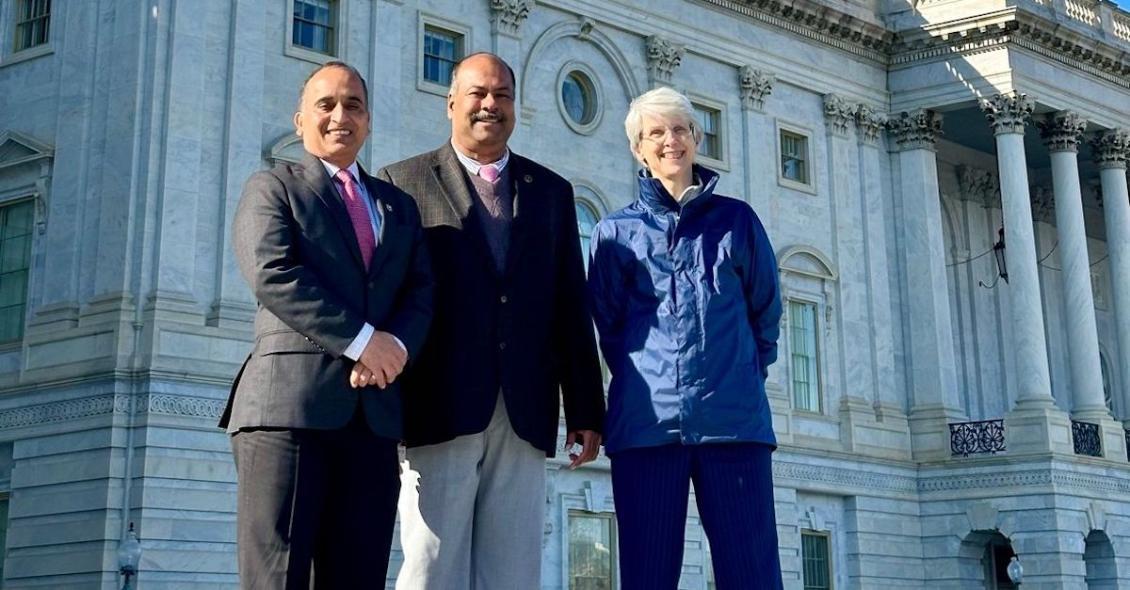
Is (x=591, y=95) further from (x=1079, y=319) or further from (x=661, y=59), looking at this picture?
(x=1079, y=319)

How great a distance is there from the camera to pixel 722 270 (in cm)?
710

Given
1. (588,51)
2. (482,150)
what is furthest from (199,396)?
(482,150)

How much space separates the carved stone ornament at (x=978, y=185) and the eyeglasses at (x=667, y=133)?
32.9m

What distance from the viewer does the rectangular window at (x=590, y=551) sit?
1080 inches

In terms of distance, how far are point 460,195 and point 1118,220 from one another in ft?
106

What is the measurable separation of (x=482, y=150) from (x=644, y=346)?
1.15 m

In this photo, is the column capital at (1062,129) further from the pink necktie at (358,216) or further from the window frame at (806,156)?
the pink necktie at (358,216)

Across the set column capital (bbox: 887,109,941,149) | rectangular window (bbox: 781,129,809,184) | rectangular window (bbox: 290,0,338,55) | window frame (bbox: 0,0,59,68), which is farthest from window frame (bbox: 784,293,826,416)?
window frame (bbox: 0,0,59,68)

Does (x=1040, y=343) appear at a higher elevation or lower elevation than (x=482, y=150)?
higher

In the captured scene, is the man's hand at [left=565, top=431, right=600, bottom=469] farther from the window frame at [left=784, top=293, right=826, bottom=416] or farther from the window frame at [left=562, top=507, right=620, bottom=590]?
the window frame at [left=784, top=293, right=826, bottom=416]

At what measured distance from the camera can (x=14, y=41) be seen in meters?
24.8

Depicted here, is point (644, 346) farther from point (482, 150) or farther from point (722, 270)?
point (482, 150)

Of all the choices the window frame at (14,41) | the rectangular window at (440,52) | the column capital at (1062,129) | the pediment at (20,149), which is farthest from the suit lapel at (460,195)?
the column capital at (1062,129)

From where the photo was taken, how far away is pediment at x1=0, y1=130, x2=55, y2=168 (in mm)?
23656
